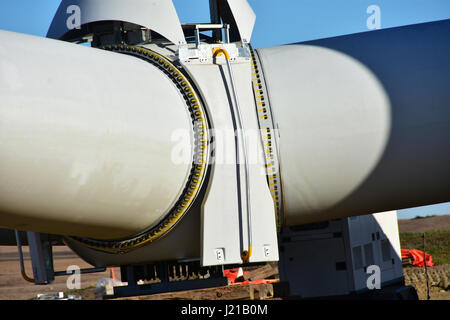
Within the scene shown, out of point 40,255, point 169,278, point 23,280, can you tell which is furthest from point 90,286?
point 169,278

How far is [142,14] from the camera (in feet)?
13.6

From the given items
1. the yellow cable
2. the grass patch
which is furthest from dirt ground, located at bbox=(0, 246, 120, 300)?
the grass patch

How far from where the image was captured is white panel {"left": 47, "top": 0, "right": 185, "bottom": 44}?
4156 mm

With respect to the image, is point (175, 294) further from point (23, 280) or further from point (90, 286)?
point (23, 280)

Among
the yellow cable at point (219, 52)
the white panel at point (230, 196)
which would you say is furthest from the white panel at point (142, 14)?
the white panel at point (230, 196)

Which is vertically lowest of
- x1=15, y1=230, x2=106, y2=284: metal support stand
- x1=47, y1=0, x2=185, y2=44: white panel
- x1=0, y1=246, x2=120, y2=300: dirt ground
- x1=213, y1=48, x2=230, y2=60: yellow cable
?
x1=15, y1=230, x2=106, y2=284: metal support stand

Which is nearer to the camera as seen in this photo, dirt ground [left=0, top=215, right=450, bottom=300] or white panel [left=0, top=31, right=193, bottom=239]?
white panel [left=0, top=31, right=193, bottom=239]

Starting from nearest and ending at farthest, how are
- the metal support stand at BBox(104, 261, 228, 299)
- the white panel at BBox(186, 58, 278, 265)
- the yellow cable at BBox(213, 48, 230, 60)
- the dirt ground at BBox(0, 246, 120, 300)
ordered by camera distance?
the white panel at BBox(186, 58, 278, 265) → the yellow cable at BBox(213, 48, 230, 60) → the metal support stand at BBox(104, 261, 228, 299) → the dirt ground at BBox(0, 246, 120, 300)

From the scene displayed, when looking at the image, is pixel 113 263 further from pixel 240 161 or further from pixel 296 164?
pixel 296 164

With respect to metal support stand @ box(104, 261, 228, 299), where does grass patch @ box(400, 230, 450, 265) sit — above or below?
above

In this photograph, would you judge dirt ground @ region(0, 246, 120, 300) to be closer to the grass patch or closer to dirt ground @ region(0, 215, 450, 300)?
dirt ground @ region(0, 215, 450, 300)
